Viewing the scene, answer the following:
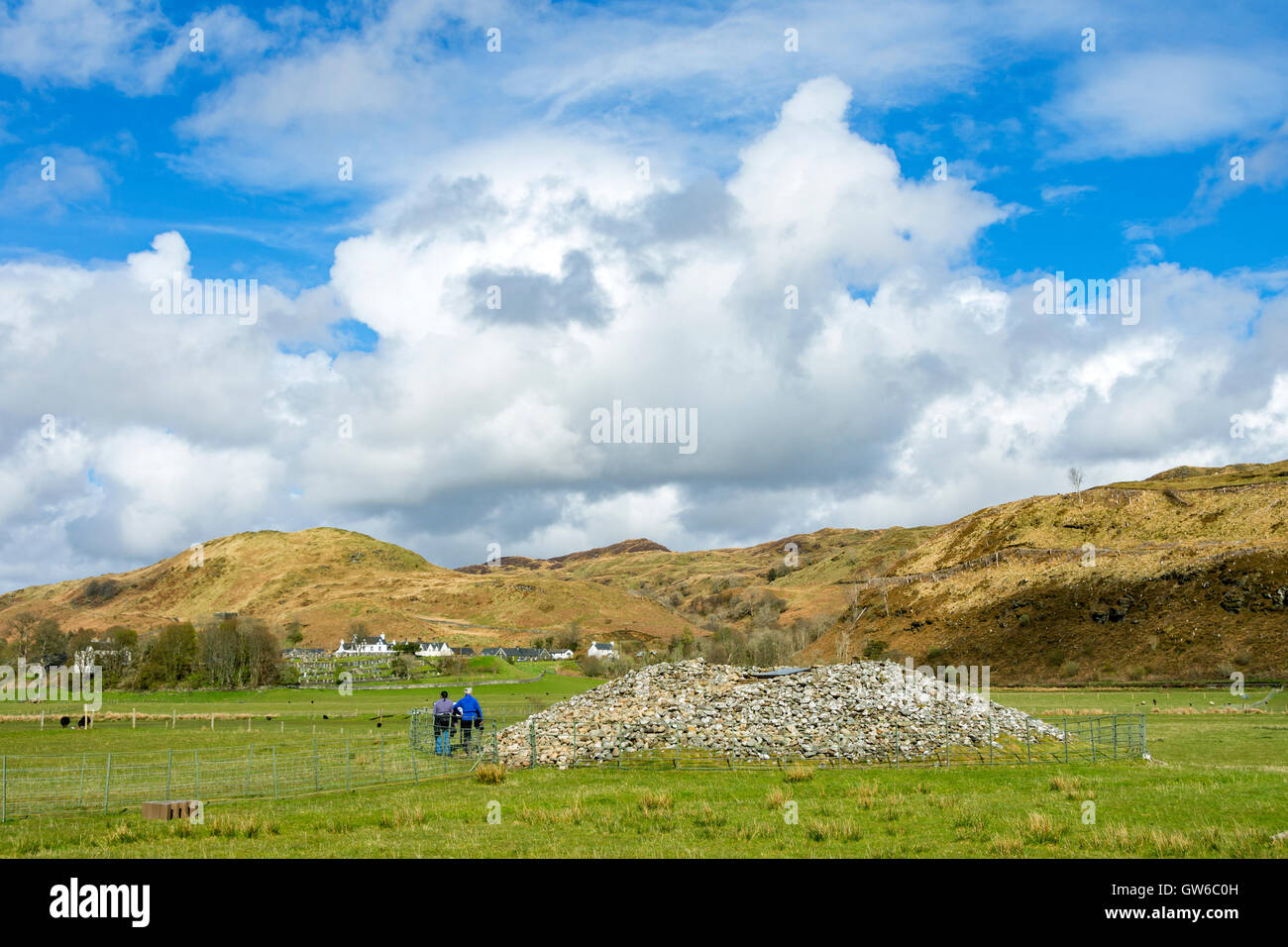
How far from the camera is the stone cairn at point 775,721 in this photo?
33.2 metres

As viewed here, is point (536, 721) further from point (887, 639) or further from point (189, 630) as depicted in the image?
point (189, 630)

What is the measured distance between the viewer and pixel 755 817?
19750 mm

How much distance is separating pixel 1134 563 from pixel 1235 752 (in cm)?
9440

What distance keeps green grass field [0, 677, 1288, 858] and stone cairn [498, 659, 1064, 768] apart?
2.52 meters


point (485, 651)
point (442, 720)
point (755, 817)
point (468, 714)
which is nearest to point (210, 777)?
point (442, 720)

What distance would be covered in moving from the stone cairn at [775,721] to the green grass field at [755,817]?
2516 mm

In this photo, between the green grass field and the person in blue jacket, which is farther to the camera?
the person in blue jacket

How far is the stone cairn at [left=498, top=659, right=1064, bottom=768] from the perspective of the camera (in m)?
33.2

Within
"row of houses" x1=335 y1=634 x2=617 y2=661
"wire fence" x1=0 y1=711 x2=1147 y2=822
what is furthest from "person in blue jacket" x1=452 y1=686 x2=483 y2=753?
"row of houses" x1=335 y1=634 x2=617 y2=661

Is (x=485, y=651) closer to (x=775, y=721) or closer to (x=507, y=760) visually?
(x=507, y=760)

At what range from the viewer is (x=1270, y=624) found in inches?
3770

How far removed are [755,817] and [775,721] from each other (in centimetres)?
1620

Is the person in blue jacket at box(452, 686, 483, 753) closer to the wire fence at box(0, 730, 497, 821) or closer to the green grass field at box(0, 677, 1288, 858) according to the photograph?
the wire fence at box(0, 730, 497, 821)
